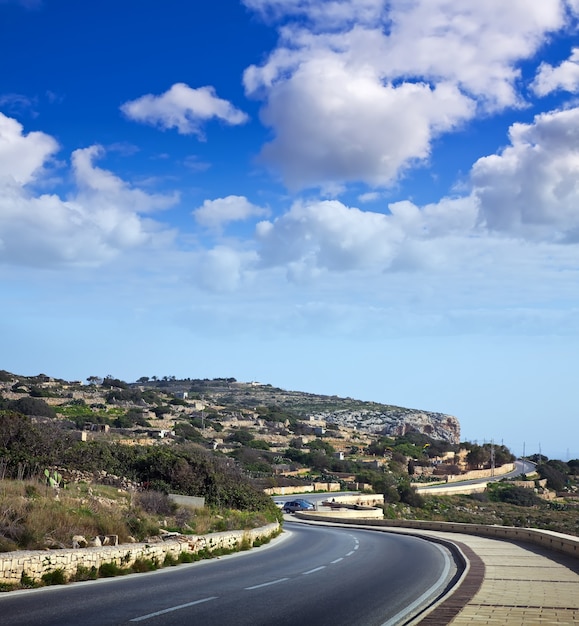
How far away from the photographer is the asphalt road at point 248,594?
1090cm

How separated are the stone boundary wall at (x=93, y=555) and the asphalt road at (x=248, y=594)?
519 mm

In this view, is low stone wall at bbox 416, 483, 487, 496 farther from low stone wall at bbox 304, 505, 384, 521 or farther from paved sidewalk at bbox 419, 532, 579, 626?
paved sidewalk at bbox 419, 532, 579, 626

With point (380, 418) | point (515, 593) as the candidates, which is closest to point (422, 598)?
point (515, 593)

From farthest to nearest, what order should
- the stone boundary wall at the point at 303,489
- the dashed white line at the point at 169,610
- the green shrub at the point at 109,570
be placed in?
the stone boundary wall at the point at 303,489 < the green shrub at the point at 109,570 < the dashed white line at the point at 169,610

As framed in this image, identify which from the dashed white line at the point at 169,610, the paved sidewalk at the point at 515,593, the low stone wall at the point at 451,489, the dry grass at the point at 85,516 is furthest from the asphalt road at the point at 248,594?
the low stone wall at the point at 451,489

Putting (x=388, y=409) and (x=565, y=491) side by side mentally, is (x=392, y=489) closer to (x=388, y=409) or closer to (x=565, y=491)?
(x=565, y=491)

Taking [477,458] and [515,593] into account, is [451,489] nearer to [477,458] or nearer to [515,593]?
[477,458]

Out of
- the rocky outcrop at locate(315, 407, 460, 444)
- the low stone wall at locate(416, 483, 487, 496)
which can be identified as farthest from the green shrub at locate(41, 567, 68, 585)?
the rocky outcrop at locate(315, 407, 460, 444)

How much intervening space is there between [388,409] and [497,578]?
185 metres

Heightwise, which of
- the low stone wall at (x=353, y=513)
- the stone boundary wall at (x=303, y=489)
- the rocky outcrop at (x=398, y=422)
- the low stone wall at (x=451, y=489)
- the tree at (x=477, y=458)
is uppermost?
the rocky outcrop at (x=398, y=422)

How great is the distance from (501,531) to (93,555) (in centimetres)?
2043

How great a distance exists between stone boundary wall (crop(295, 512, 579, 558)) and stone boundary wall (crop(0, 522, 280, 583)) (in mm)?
9807

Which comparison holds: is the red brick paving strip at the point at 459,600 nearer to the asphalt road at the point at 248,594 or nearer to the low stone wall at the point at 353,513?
the asphalt road at the point at 248,594

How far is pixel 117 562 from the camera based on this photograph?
1592 cm
